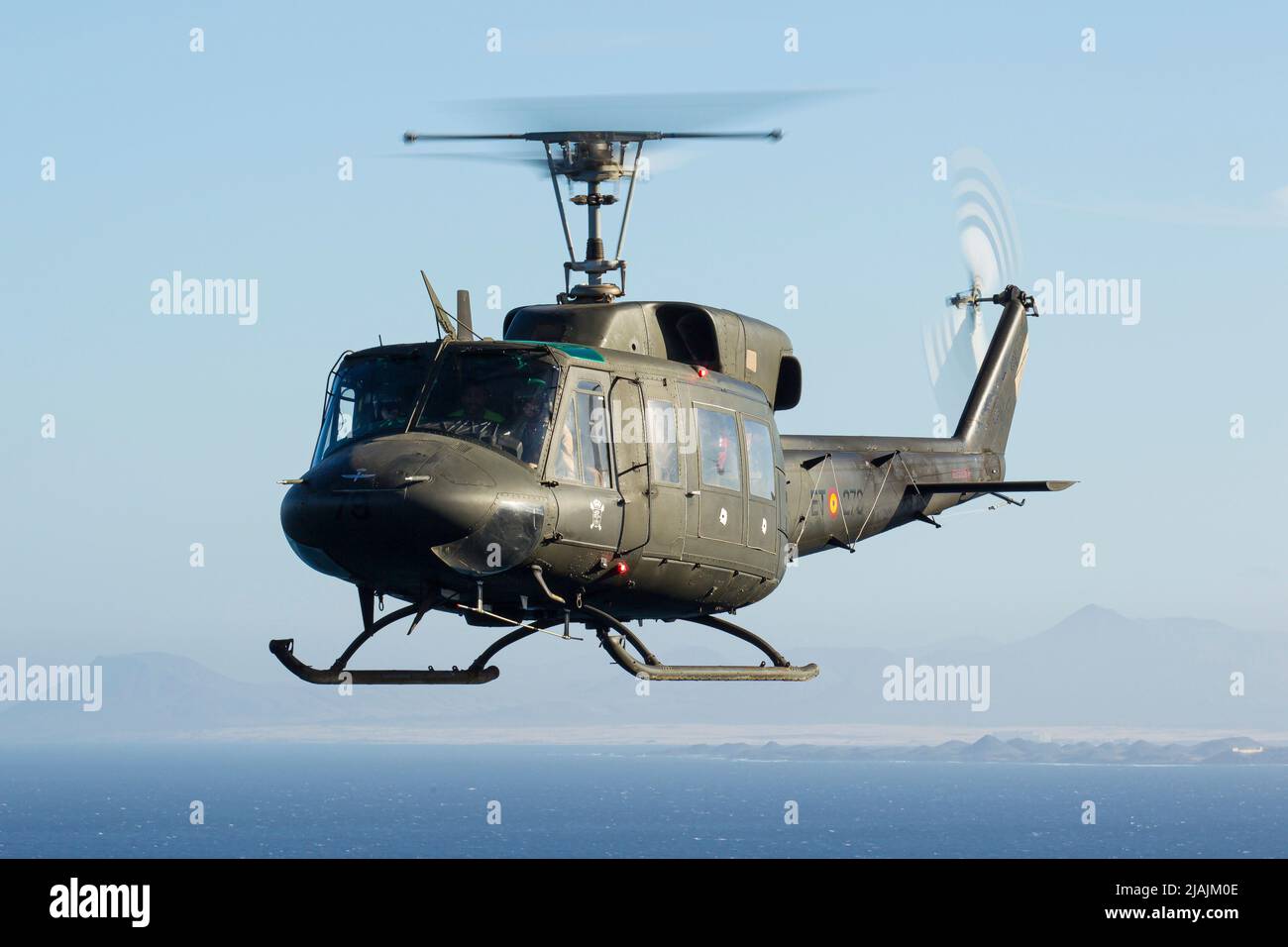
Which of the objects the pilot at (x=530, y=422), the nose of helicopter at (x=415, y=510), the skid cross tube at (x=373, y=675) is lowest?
the skid cross tube at (x=373, y=675)

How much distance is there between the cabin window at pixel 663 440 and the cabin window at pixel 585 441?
0.56 m

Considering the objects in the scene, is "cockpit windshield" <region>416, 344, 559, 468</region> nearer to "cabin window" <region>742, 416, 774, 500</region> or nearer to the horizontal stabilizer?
"cabin window" <region>742, 416, 774, 500</region>

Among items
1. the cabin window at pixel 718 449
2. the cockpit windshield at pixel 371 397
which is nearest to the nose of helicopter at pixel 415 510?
the cockpit windshield at pixel 371 397

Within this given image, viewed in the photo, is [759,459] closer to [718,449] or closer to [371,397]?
[718,449]

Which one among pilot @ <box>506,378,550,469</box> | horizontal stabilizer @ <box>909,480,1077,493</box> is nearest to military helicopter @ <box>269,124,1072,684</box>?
pilot @ <box>506,378,550,469</box>

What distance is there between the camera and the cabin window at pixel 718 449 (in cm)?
1905

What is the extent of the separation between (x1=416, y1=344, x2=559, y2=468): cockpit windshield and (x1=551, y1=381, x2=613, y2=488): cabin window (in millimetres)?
216

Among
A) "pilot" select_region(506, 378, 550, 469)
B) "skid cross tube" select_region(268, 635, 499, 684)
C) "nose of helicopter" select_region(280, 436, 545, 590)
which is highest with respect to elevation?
"pilot" select_region(506, 378, 550, 469)

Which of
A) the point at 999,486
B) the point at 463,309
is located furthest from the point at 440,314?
the point at 999,486

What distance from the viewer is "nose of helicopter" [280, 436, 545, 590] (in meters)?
16.6

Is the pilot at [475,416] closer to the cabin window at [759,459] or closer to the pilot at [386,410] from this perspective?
the pilot at [386,410]

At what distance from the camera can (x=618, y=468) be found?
18031 mm
